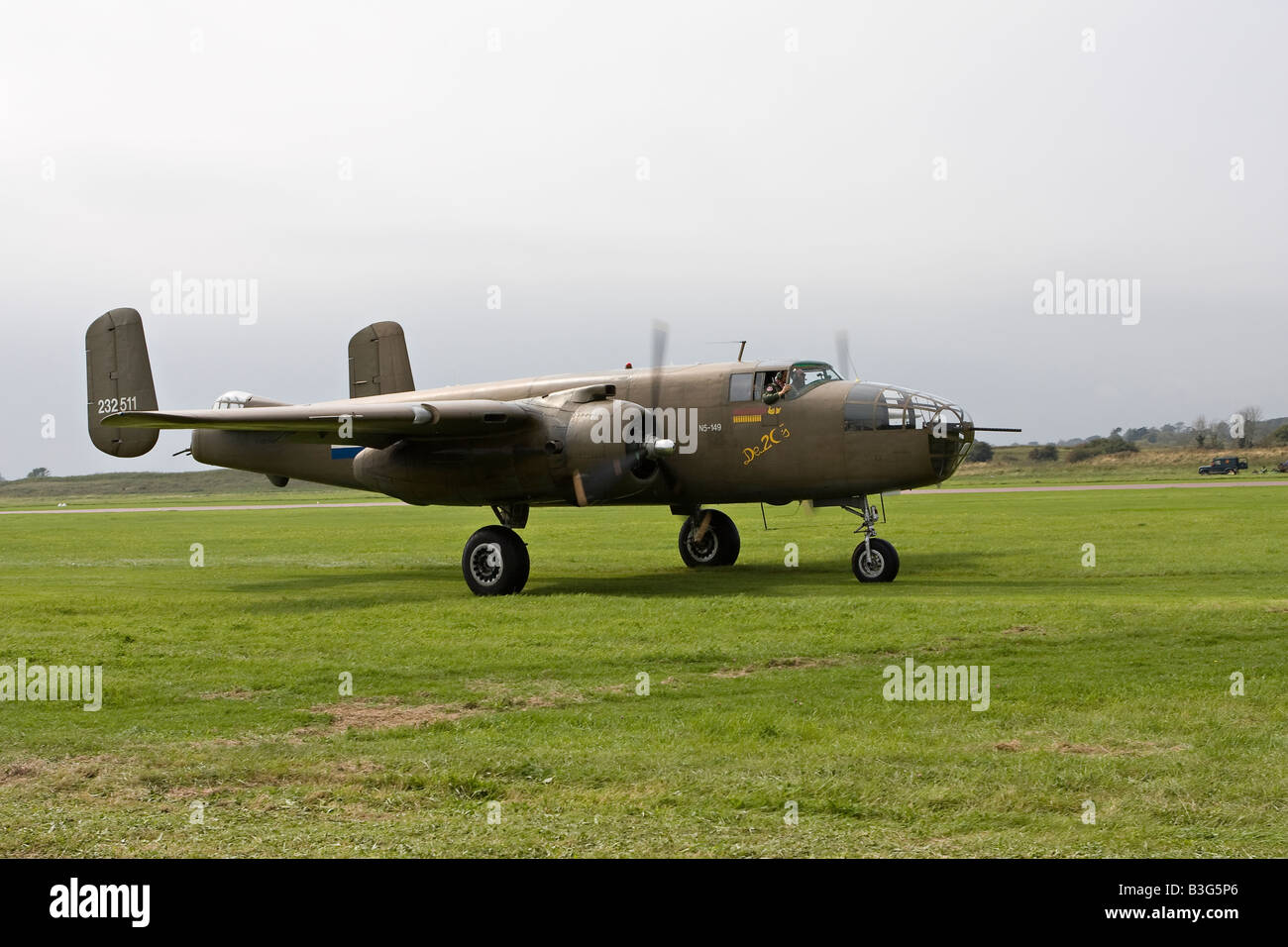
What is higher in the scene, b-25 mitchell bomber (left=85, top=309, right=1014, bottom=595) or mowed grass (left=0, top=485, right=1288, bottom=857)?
b-25 mitchell bomber (left=85, top=309, right=1014, bottom=595)

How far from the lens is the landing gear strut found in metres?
22.1

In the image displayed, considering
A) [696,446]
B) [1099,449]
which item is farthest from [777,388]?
[1099,449]

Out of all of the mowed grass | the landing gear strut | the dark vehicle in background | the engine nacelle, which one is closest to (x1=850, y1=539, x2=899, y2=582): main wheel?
the landing gear strut

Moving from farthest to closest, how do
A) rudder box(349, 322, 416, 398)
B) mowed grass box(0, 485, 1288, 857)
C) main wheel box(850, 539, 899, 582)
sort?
rudder box(349, 322, 416, 398) < main wheel box(850, 539, 899, 582) < mowed grass box(0, 485, 1288, 857)

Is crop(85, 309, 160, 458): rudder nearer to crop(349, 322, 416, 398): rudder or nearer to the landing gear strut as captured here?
crop(349, 322, 416, 398): rudder

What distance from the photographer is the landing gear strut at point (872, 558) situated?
2211cm

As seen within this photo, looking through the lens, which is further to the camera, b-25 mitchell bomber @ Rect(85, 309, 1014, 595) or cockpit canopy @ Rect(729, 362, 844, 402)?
cockpit canopy @ Rect(729, 362, 844, 402)

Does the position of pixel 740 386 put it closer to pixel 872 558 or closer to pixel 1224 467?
pixel 872 558

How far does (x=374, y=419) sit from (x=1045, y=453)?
4861 inches

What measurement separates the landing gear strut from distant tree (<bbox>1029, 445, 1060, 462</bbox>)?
115m

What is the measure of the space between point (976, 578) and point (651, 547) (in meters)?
11.7

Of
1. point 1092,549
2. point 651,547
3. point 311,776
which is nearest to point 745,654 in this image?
point 311,776

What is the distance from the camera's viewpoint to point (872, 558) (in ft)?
73.0

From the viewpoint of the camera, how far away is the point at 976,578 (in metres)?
22.7
